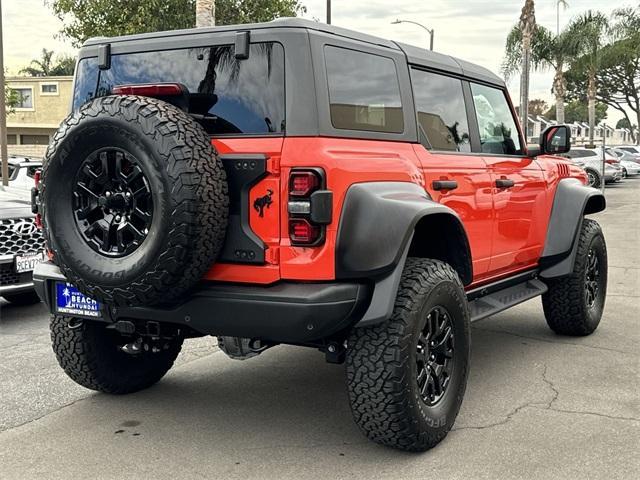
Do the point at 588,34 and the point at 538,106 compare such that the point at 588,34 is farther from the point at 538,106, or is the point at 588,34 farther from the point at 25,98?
the point at 538,106

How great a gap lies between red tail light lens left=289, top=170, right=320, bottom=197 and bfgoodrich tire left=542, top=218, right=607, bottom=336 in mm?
3114

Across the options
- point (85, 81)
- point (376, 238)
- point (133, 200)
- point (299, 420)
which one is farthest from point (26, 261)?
point (376, 238)

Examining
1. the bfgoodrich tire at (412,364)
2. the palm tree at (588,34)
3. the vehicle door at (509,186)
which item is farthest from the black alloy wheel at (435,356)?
the palm tree at (588,34)

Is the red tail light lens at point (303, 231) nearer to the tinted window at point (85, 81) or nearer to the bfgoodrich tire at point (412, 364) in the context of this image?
the bfgoodrich tire at point (412, 364)

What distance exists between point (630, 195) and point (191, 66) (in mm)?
22526

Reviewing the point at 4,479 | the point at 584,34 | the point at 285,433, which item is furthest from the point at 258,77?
the point at 584,34

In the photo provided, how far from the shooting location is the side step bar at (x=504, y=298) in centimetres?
461

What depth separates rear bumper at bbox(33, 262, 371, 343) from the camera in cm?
321

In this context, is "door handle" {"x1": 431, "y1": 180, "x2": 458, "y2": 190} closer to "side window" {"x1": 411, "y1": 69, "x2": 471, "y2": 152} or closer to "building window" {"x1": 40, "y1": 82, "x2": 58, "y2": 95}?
"side window" {"x1": 411, "y1": 69, "x2": 471, "y2": 152}

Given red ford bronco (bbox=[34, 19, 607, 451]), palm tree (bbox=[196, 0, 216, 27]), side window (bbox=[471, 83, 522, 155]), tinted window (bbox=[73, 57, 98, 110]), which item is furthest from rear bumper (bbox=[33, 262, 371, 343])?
palm tree (bbox=[196, 0, 216, 27])

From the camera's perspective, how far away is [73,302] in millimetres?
3777

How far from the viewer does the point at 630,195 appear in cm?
2362

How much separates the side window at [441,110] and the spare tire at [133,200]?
1439mm

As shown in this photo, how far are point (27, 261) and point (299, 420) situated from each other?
3358 millimetres
